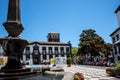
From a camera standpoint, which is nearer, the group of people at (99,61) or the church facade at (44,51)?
the group of people at (99,61)

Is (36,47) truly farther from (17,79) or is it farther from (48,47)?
(17,79)

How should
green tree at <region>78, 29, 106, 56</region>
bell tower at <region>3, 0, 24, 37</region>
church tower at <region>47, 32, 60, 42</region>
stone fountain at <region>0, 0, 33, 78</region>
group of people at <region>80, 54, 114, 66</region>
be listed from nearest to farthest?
stone fountain at <region>0, 0, 33, 78</region>, bell tower at <region>3, 0, 24, 37</region>, group of people at <region>80, 54, 114, 66</region>, green tree at <region>78, 29, 106, 56</region>, church tower at <region>47, 32, 60, 42</region>

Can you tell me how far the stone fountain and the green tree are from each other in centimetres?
3993

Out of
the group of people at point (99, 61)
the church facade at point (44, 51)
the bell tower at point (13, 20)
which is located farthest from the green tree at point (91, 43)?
the bell tower at point (13, 20)

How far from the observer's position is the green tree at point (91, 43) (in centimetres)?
4734

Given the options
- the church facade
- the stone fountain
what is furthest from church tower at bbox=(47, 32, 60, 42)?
the stone fountain

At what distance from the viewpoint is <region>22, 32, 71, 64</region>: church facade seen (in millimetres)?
65262

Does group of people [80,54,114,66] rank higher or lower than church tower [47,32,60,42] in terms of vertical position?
lower

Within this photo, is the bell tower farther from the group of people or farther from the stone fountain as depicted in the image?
the group of people

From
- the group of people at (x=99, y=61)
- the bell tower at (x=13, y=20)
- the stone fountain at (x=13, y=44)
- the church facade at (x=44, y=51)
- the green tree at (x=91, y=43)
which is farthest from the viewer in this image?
the church facade at (x=44, y=51)

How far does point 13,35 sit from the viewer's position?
8359 millimetres

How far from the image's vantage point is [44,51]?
222ft

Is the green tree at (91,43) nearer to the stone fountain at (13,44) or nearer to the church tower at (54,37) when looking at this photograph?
the church tower at (54,37)

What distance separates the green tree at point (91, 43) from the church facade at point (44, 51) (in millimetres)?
18860
